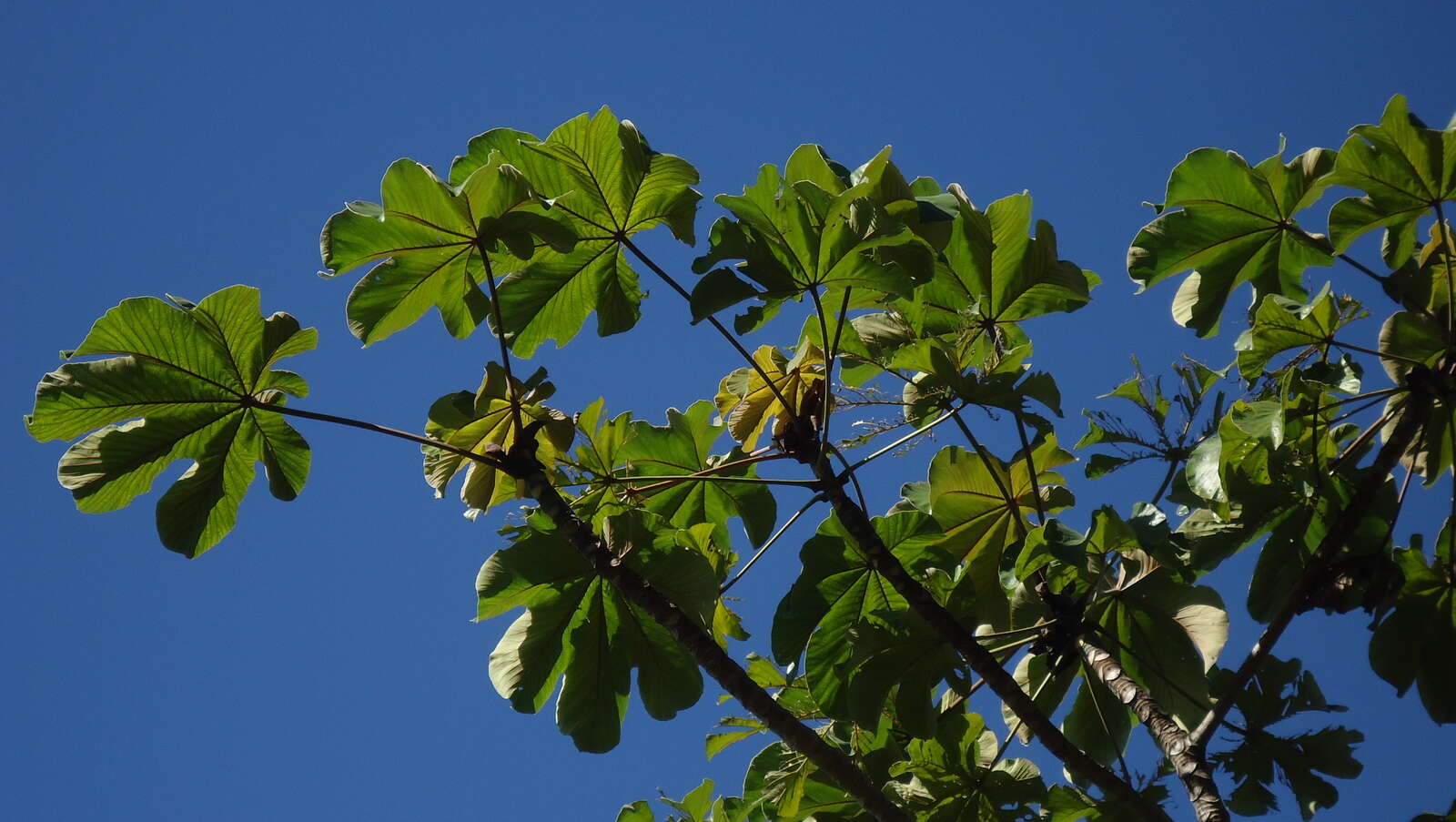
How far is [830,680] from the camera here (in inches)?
115

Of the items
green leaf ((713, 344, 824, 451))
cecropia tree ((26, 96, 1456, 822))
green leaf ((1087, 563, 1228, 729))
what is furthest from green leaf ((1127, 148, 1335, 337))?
green leaf ((713, 344, 824, 451))

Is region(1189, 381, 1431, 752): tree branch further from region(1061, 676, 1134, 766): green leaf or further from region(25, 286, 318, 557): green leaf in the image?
region(25, 286, 318, 557): green leaf

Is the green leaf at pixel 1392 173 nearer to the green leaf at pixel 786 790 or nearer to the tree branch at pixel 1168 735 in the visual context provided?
the tree branch at pixel 1168 735

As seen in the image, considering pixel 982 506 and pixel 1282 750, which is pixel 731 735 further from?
pixel 1282 750

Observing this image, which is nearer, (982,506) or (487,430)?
(487,430)

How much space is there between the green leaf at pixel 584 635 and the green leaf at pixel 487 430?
198mm

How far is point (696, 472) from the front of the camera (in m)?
3.21

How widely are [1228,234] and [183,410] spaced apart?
2.81 metres

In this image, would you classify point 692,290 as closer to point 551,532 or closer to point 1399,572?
point 551,532

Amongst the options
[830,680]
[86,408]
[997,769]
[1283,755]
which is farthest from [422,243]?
[1283,755]

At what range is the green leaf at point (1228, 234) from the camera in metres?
2.78

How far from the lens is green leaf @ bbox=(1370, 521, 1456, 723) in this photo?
284cm

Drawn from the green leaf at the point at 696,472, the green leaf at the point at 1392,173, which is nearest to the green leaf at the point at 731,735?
the green leaf at the point at 696,472

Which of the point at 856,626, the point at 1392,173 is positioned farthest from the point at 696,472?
the point at 1392,173
